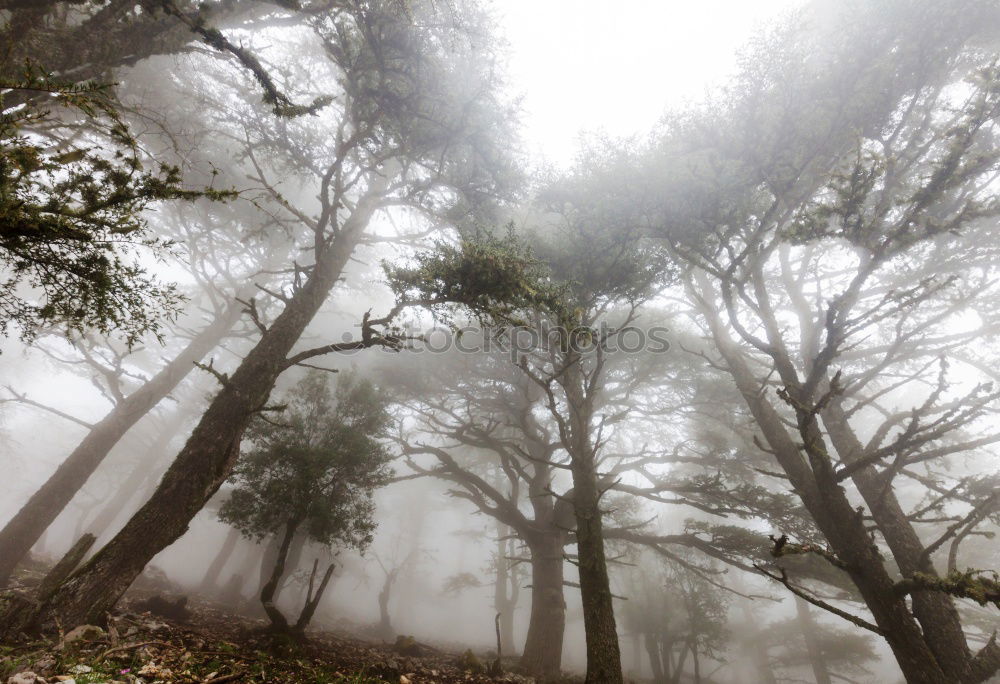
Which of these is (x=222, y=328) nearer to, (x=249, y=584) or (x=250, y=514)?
(x=250, y=514)

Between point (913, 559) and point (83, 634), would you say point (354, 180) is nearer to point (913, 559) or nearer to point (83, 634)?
point (83, 634)

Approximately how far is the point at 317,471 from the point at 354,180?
20.1 ft

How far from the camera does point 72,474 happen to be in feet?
33.2

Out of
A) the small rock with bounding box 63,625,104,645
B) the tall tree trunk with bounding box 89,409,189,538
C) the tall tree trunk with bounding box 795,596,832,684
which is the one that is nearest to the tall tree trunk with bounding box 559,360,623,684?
the small rock with bounding box 63,625,104,645

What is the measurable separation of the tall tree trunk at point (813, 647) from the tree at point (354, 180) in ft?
74.1

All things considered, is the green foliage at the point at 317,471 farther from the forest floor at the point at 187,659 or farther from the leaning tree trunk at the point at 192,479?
the leaning tree trunk at the point at 192,479

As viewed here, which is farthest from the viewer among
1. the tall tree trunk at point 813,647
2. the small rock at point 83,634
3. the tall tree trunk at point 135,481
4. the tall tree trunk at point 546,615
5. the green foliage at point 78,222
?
the tall tree trunk at point 135,481

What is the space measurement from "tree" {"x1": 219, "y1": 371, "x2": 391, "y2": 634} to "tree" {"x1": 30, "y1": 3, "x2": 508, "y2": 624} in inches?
101

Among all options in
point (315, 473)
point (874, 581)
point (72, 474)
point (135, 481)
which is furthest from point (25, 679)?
point (135, 481)

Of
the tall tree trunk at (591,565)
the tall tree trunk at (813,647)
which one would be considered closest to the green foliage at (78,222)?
the tall tree trunk at (591,565)

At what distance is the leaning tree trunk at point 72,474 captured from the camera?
903cm

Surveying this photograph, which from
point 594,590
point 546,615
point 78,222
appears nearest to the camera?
point 78,222

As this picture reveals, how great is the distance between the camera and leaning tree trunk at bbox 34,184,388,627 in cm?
487

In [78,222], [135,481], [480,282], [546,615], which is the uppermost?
[480,282]
